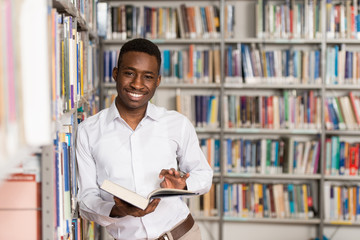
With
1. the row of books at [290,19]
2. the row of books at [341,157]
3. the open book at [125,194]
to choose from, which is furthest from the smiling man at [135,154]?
the row of books at [341,157]

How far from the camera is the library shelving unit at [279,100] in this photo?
373cm

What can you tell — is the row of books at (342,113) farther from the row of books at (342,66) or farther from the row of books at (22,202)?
the row of books at (22,202)

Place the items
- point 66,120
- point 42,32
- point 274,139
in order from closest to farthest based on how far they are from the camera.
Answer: point 42,32, point 66,120, point 274,139

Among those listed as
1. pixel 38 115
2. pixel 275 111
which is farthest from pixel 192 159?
pixel 275 111

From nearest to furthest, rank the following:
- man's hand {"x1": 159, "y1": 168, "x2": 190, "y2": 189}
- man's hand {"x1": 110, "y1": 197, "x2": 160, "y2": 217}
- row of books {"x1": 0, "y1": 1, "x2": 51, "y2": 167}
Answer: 1. row of books {"x1": 0, "y1": 1, "x2": 51, "y2": 167}
2. man's hand {"x1": 110, "y1": 197, "x2": 160, "y2": 217}
3. man's hand {"x1": 159, "y1": 168, "x2": 190, "y2": 189}

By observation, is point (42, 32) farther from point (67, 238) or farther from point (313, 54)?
point (313, 54)

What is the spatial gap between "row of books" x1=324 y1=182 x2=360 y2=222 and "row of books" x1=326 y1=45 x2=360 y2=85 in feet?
2.81

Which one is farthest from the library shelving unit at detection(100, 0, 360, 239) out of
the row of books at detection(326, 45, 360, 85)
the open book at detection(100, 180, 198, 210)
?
the open book at detection(100, 180, 198, 210)

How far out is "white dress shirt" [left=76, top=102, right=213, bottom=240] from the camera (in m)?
1.79

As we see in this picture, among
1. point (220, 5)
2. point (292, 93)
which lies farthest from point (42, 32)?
point (292, 93)

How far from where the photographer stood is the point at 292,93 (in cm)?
389

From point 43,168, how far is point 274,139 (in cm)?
296

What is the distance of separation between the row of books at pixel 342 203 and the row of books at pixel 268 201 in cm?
13

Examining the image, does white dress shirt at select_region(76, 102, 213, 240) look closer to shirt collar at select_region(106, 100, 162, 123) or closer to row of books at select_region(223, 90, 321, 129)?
shirt collar at select_region(106, 100, 162, 123)
